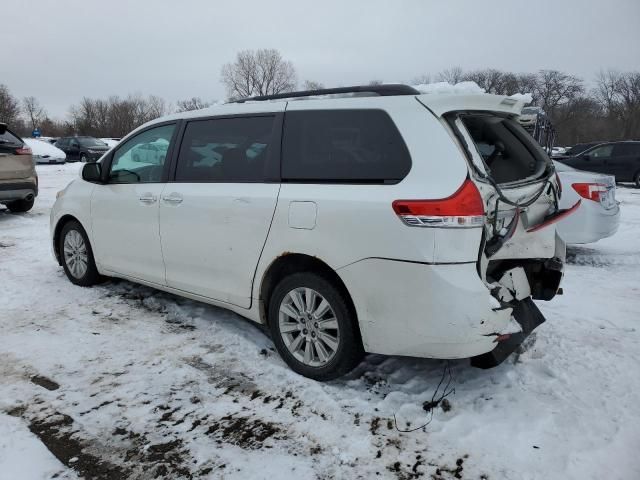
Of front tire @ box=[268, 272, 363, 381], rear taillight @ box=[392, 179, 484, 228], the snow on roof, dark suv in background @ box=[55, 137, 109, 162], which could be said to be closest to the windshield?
dark suv in background @ box=[55, 137, 109, 162]

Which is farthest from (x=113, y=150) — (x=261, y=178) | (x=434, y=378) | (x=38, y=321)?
(x=434, y=378)

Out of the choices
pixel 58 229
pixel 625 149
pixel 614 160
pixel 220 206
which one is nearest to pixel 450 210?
pixel 220 206

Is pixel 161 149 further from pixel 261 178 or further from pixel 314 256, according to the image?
pixel 314 256

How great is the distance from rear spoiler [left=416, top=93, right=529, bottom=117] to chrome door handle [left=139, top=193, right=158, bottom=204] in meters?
2.34

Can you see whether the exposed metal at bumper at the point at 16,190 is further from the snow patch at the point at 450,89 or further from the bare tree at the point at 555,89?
the bare tree at the point at 555,89

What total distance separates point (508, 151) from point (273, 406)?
246 centimetres

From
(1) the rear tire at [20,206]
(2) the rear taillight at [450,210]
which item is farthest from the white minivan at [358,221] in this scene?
(1) the rear tire at [20,206]

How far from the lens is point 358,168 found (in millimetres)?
2879

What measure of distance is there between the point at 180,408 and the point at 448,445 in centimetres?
155

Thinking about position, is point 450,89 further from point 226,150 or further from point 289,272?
point 226,150

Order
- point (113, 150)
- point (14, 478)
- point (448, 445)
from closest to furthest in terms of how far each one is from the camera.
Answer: point (14, 478), point (448, 445), point (113, 150)

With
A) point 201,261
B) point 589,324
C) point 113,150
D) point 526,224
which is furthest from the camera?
point 113,150

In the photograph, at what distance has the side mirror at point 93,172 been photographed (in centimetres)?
456

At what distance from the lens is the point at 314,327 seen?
10.2 feet
